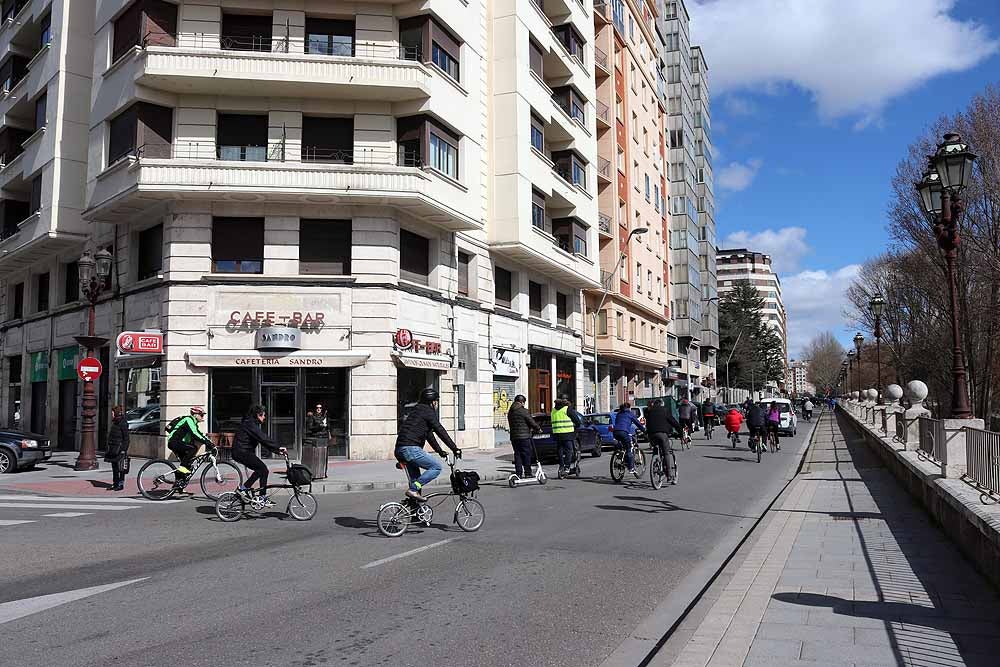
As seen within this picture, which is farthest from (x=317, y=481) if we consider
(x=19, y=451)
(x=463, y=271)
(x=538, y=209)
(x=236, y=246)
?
(x=538, y=209)

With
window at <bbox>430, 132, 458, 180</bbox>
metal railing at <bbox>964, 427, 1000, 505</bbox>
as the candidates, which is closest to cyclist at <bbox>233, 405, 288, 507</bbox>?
metal railing at <bbox>964, 427, 1000, 505</bbox>

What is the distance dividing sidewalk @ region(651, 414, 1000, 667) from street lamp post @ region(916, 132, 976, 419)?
280 centimetres

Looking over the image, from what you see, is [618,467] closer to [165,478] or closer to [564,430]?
[564,430]

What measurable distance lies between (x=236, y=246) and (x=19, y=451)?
7709mm

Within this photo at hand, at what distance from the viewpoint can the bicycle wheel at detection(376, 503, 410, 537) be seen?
9703 mm

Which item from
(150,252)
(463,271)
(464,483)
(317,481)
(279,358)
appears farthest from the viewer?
(463,271)

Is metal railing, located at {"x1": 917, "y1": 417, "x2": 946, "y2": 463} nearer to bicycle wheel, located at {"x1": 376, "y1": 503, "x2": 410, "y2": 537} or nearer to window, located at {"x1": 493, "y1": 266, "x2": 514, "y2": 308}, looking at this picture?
bicycle wheel, located at {"x1": 376, "y1": 503, "x2": 410, "y2": 537}

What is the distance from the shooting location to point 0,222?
30.7 metres

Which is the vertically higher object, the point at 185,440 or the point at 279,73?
the point at 279,73

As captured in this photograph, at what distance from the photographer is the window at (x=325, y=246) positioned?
2208 centimetres

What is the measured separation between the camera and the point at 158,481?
1402cm

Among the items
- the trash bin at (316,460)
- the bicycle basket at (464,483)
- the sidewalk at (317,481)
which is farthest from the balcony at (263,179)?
the bicycle basket at (464,483)

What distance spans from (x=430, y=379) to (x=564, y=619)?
61.3 ft

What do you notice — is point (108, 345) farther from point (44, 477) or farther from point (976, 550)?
point (976, 550)
